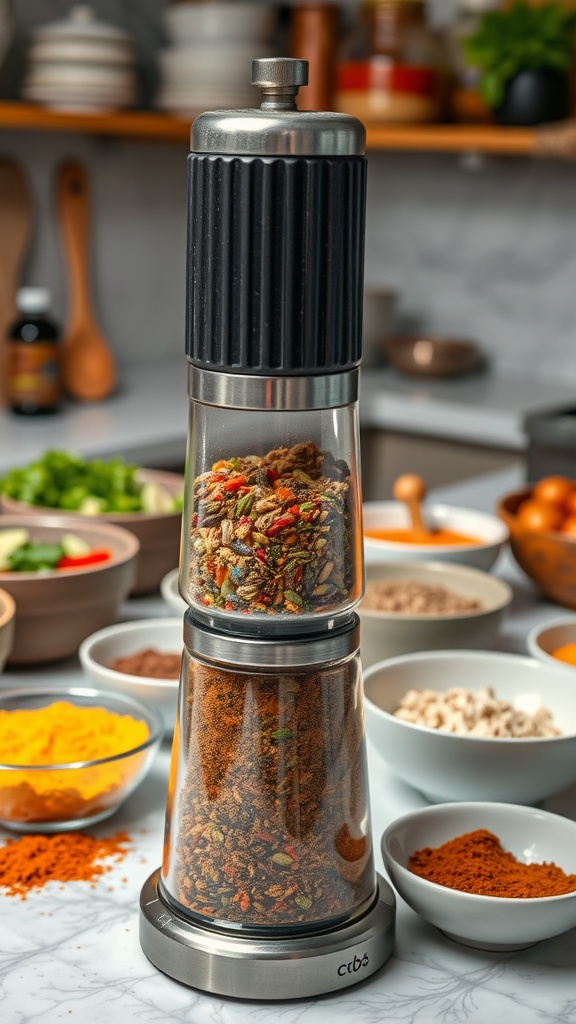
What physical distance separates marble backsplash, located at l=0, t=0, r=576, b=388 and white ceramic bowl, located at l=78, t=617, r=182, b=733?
2.09 meters

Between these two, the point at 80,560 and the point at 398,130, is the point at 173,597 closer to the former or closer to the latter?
the point at 80,560

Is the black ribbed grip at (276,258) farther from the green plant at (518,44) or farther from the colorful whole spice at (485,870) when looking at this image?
the green plant at (518,44)

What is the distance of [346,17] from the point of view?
3.47m

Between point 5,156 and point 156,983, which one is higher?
point 5,156

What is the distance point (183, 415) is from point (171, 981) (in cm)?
211

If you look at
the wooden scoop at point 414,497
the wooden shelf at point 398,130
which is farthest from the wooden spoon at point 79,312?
the wooden scoop at point 414,497

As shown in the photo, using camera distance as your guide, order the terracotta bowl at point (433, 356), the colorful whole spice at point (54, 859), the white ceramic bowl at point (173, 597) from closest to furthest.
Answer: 1. the colorful whole spice at point (54, 859)
2. the white ceramic bowl at point (173, 597)
3. the terracotta bowl at point (433, 356)

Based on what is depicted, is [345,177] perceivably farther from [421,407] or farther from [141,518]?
[421,407]

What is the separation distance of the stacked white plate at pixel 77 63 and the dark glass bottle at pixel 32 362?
43 centimetres

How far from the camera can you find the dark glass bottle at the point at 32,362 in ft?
8.95

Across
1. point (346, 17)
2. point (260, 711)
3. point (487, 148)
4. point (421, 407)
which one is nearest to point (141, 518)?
point (260, 711)

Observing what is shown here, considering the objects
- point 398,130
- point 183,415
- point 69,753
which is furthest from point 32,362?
point 69,753

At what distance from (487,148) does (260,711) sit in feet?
7.91

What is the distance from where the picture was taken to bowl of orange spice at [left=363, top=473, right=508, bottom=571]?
1.41m
